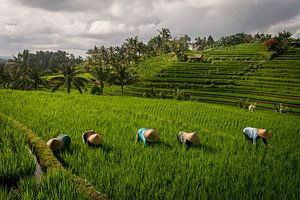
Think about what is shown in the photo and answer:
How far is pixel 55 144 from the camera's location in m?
5.09

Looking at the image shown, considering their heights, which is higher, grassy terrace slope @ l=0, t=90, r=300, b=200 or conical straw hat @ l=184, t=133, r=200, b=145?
conical straw hat @ l=184, t=133, r=200, b=145

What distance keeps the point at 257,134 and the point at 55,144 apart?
4.41 metres

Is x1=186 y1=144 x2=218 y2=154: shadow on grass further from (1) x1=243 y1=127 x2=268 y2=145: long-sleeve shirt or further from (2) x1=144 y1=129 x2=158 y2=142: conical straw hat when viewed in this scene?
(1) x1=243 y1=127 x2=268 y2=145: long-sleeve shirt

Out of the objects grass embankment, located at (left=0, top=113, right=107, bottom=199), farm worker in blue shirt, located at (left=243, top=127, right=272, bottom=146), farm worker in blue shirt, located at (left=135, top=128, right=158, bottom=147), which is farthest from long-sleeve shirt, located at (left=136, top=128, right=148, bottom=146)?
farm worker in blue shirt, located at (left=243, top=127, right=272, bottom=146)

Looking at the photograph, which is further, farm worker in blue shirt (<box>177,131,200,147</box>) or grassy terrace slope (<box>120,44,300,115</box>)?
grassy terrace slope (<box>120,44,300,115</box>)

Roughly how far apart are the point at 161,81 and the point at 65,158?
41107 mm

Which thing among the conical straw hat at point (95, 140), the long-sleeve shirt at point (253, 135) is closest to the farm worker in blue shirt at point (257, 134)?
the long-sleeve shirt at point (253, 135)

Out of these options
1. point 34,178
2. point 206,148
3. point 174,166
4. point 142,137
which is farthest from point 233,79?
point 34,178

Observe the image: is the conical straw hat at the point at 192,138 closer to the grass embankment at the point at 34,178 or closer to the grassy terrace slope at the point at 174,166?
the grassy terrace slope at the point at 174,166

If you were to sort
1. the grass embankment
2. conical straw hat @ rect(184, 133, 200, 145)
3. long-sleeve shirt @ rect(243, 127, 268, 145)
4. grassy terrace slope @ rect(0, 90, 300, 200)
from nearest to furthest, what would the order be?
the grass embankment
grassy terrace slope @ rect(0, 90, 300, 200)
conical straw hat @ rect(184, 133, 200, 145)
long-sleeve shirt @ rect(243, 127, 268, 145)

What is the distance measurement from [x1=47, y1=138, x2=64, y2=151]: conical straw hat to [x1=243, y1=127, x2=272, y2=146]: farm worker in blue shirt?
429cm

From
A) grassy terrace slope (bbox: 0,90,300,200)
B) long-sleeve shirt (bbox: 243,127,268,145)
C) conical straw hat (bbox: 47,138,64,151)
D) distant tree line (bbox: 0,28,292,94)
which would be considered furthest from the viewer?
distant tree line (bbox: 0,28,292,94)

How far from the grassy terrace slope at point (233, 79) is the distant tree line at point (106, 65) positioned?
328 cm

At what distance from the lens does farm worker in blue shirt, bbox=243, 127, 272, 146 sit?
660 cm
